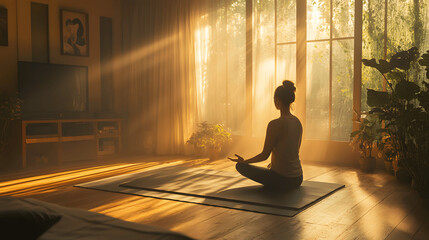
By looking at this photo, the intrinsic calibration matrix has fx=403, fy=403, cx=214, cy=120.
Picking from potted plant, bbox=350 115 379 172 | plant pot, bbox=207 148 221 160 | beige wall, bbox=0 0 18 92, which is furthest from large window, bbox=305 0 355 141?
beige wall, bbox=0 0 18 92

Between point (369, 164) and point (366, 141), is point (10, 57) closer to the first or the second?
point (366, 141)

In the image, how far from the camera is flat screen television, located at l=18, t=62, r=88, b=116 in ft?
18.4

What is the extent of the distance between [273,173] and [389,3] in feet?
9.14

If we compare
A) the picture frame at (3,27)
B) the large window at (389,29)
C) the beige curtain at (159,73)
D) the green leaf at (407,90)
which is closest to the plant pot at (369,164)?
the large window at (389,29)

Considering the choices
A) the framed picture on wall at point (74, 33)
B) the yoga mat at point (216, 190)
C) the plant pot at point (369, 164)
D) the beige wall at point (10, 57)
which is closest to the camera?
the yoga mat at point (216, 190)

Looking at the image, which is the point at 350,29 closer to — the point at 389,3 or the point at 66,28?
the point at 389,3

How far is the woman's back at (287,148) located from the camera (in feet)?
11.4

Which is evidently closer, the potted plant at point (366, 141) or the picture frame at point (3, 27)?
the potted plant at point (366, 141)

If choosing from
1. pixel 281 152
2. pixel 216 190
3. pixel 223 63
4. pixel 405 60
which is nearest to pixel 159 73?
pixel 223 63

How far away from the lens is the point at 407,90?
3418 millimetres

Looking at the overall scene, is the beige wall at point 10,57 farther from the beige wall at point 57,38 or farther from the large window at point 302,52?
the large window at point 302,52

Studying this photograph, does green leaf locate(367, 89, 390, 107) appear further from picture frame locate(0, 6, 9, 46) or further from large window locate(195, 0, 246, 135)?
picture frame locate(0, 6, 9, 46)

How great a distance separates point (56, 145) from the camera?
5.78 m

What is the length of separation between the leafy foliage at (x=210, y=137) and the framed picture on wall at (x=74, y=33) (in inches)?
90.8
